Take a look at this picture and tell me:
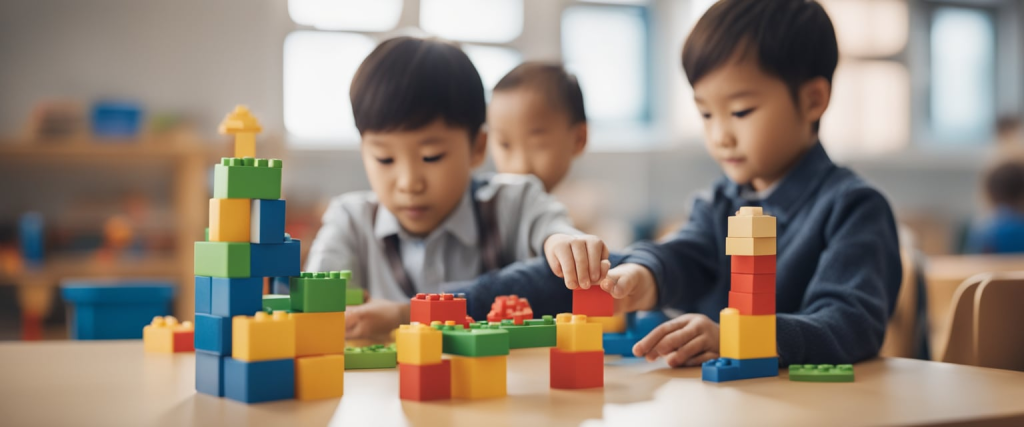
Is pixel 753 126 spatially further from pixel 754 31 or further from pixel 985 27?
pixel 985 27

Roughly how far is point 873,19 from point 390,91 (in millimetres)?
4768

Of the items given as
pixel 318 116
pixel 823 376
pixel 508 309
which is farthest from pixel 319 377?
pixel 318 116

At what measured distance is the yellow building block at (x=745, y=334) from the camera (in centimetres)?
69

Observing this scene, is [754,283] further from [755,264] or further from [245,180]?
[245,180]

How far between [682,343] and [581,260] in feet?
0.41

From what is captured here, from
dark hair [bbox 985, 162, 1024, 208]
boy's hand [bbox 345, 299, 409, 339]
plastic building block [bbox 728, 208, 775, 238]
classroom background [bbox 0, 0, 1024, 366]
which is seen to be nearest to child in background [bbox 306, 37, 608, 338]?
boy's hand [bbox 345, 299, 409, 339]

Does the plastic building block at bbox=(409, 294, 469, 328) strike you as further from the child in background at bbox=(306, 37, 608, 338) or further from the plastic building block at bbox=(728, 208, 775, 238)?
the plastic building block at bbox=(728, 208, 775, 238)

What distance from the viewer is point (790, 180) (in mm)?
960

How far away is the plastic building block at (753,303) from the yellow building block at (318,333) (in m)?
0.30

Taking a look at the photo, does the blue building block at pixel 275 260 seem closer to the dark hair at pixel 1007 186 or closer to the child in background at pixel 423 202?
the child in background at pixel 423 202

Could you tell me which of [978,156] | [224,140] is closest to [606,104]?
[224,140]

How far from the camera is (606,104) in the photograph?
14.5ft

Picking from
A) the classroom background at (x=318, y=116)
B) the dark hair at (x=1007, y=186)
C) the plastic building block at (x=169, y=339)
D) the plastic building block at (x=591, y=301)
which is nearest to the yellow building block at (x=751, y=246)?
the plastic building block at (x=591, y=301)

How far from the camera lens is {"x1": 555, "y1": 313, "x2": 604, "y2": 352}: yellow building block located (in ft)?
2.09
